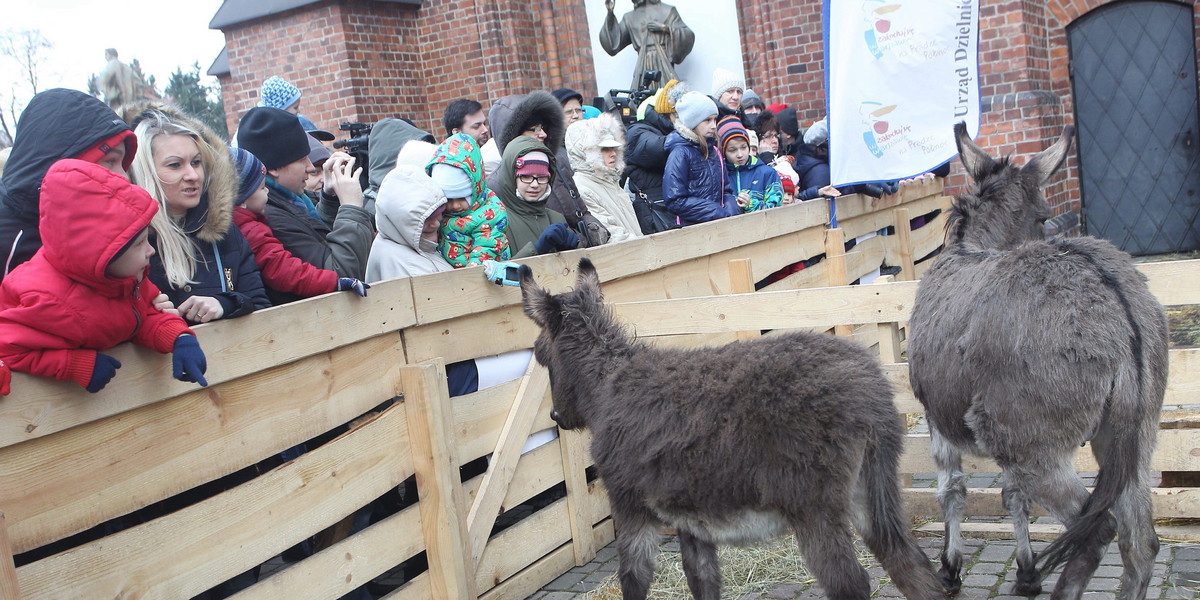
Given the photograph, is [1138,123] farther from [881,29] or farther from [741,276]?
[741,276]

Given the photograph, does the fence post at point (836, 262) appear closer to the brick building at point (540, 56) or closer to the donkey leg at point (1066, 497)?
the donkey leg at point (1066, 497)

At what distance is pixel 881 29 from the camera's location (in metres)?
7.52

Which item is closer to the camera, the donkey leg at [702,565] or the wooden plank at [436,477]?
the donkey leg at [702,565]

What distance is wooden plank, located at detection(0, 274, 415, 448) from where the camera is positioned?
2.73 meters

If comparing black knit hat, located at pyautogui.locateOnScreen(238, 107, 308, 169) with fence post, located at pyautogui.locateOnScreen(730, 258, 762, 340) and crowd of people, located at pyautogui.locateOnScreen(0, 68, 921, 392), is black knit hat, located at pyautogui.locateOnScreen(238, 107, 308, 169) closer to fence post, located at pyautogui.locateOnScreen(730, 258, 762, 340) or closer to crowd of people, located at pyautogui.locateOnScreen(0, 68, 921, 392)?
crowd of people, located at pyautogui.locateOnScreen(0, 68, 921, 392)

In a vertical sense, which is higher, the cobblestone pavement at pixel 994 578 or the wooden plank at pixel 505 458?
the wooden plank at pixel 505 458

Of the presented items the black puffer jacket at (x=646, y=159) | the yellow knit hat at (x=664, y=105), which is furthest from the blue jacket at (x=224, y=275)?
the yellow knit hat at (x=664, y=105)

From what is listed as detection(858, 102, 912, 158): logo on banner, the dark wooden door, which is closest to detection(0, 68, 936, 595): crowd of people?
detection(858, 102, 912, 158): logo on banner

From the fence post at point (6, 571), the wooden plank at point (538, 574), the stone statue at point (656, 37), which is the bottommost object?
the wooden plank at point (538, 574)

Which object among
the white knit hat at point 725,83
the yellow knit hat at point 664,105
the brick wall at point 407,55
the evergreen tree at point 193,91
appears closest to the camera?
the yellow knit hat at point 664,105

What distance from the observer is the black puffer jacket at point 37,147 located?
9.89ft

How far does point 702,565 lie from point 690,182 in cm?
431

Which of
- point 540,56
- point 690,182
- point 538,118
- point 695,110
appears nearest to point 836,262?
point 690,182

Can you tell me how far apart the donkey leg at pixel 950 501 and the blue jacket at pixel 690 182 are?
344cm
